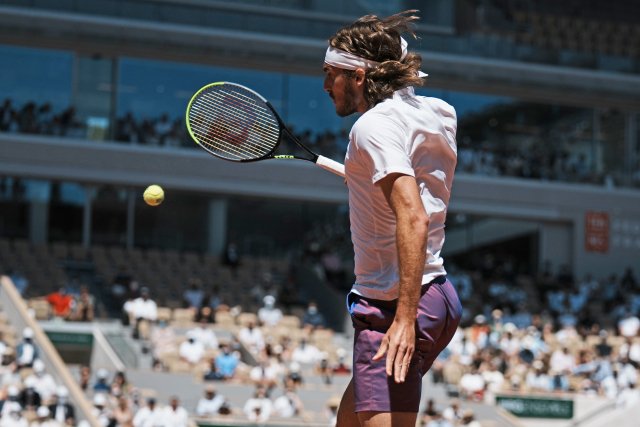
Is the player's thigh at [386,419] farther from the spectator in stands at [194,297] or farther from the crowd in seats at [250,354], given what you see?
the spectator in stands at [194,297]

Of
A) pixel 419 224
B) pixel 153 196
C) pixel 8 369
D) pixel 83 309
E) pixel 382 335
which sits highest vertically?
pixel 419 224

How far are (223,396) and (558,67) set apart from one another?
16252mm

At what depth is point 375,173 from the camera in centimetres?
363

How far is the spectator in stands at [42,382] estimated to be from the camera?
17.2 metres

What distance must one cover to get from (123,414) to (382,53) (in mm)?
→ 13493

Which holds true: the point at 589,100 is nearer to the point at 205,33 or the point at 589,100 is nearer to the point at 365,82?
the point at 205,33

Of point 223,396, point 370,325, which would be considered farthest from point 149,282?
point 370,325

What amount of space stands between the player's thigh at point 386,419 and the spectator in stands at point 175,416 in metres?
13.0

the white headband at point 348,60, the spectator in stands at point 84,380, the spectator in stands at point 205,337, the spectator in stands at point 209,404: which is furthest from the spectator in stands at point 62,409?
the white headband at point 348,60

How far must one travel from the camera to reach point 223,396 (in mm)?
18812

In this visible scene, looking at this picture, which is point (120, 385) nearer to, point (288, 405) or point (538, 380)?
point (288, 405)

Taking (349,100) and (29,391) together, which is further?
(29,391)

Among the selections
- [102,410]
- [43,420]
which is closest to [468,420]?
[102,410]

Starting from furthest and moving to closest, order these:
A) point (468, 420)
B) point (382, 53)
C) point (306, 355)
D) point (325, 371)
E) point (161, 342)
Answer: point (306, 355) < point (161, 342) < point (325, 371) < point (468, 420) < point (382, 53)
